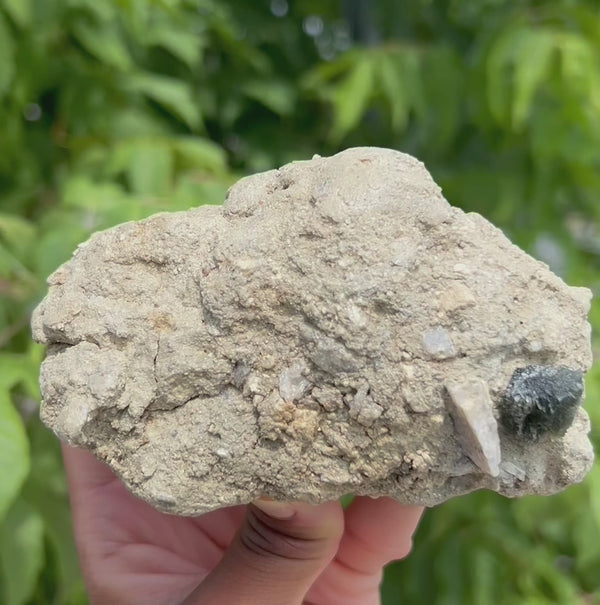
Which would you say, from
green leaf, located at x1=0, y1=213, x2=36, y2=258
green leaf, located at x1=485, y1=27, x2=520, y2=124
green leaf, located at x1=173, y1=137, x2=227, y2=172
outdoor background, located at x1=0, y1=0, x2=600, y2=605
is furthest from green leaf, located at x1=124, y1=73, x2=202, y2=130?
green leaf, located at x1=485, y1=27, x2=520, y2=124

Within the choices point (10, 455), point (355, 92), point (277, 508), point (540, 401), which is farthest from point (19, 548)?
point (355, 92)

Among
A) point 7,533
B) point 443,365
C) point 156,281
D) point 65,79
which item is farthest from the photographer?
point 65,79

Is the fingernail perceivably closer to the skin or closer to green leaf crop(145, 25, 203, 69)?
the skin

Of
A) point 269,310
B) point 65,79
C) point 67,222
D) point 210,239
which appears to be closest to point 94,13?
point 65,79

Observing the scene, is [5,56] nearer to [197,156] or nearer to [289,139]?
[197,156]

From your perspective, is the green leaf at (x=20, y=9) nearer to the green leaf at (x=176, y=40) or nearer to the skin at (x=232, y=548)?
the green leaf at (x=176, y=40)

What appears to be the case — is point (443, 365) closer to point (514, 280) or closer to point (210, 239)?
point (514, 280)
